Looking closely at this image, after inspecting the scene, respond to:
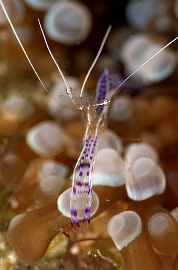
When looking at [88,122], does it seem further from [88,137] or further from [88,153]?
[88,153]

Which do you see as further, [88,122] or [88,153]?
[88,122]

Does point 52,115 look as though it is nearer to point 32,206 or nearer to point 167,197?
point 32,206

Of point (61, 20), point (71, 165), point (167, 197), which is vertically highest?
point (61, 20)

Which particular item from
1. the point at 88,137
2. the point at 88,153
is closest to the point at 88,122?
the point at 88,137

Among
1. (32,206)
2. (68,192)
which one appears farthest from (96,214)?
(32,206)
